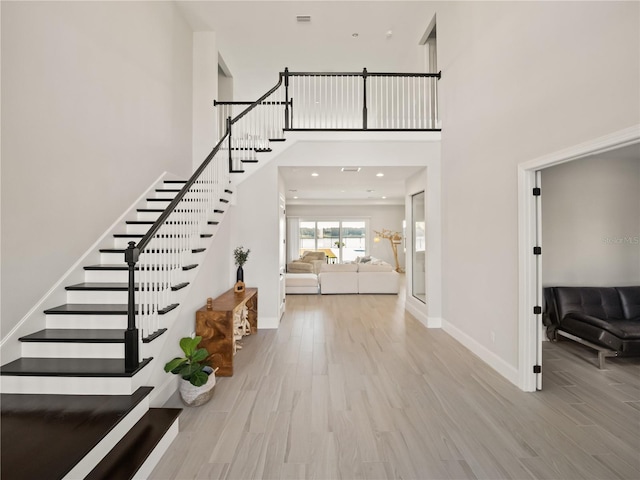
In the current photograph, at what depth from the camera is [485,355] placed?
3.68 meters

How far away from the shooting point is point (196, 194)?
367cm

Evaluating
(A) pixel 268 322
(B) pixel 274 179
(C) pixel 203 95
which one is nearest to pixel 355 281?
(A) pixel 268 322

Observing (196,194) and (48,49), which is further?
(196,194)

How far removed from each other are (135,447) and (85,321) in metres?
1.23

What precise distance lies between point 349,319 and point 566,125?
416 centimetres

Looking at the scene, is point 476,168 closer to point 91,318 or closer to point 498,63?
point 498,63

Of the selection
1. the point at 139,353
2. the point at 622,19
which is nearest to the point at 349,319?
the point at 139,353

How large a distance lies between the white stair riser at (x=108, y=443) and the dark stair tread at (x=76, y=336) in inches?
21.0

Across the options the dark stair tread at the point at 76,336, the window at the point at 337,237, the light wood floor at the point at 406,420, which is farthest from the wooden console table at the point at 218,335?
the window at the point at 337,237

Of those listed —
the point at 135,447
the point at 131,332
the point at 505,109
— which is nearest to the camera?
the point at 135,447

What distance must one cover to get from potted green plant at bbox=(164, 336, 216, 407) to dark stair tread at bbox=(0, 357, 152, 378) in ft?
1.00

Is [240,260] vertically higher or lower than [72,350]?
higher

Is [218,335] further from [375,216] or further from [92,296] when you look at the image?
[375,216]

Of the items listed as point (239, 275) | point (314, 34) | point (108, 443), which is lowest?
point (108, 443)
